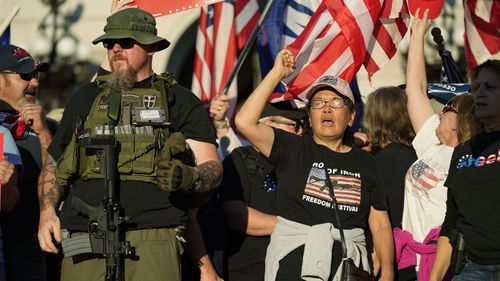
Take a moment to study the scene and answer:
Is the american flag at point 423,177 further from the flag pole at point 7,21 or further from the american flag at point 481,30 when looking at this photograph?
the flag pole at point 7,21

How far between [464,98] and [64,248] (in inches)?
99.1

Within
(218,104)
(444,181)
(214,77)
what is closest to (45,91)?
(214,77)

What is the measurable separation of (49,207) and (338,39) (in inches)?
102

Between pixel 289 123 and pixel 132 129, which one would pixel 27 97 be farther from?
pixel 132 129

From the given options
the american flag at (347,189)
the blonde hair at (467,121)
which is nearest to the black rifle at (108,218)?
the american flag at (347,189)

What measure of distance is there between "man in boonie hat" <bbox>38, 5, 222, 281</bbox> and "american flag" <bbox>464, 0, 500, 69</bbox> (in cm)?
144

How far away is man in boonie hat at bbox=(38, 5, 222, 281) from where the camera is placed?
20.7 feet

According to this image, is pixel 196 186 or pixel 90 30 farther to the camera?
pixel 90 30

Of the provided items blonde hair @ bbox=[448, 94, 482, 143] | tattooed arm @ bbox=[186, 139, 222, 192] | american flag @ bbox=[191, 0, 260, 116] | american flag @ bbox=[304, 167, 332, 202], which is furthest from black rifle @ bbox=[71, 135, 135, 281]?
american flag @ bbox=[191, 0, 260, 116]

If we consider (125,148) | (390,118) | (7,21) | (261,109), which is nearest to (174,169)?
(125,148)

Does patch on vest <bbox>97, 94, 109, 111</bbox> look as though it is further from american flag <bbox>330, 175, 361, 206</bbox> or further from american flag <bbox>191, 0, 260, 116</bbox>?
american flag <bbox>191, 0, 260, 116</bbox>

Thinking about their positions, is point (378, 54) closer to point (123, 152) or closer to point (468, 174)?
point (468, 174)

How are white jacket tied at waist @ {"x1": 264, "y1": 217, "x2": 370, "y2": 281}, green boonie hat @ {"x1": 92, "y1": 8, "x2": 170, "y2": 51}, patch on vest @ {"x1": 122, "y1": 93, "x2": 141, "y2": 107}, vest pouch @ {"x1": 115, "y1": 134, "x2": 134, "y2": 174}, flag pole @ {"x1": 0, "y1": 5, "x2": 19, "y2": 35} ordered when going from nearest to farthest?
vest pouch @ {"x1": 115, "y1": 134, "x2": 134, "y2": 174}
patch on vest @ {"x1": 122, "y1": 93, "x2": 141, "y2": 107}
green boonie hat @ {"x1": 92, "y1": 8, "x2": 170, "y2": 51}
white jacket tied at waist @ {"x1": 264, "y1": 217, "x2": 370, "y2": 281}
flag pole @ {"x1": 0, "y1": 5, "x2": 19, "y2": 35}

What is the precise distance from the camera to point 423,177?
7.39 metres
